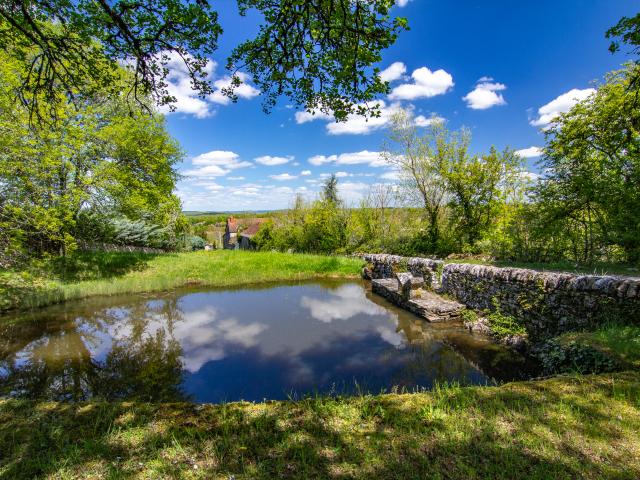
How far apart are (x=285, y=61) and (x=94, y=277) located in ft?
51.3

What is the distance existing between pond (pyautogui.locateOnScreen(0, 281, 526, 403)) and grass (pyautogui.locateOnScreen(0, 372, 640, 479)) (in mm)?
1295

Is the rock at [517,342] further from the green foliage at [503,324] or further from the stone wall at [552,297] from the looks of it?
the stone wall at [552,297]

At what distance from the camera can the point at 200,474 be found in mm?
2473

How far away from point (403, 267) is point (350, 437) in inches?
475

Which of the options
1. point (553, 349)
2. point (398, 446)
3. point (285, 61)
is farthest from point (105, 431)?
point (553, 349)

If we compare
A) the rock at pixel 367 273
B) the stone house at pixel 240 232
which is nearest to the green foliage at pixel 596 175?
the rock at pixel 367 273

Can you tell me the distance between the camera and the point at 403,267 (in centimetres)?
1441

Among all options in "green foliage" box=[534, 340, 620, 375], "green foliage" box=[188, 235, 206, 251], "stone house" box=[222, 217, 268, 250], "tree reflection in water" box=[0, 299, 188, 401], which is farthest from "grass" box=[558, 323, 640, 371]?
"stone house" box=[222, 217, 268, 250]

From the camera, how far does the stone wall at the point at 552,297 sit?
18.4 feet

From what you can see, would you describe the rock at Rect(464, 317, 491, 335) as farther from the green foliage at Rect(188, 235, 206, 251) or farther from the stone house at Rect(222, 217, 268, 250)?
the stone house at Rect(222, 217, 268, 250)

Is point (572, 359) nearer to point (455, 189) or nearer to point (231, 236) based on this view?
point (455, 189)

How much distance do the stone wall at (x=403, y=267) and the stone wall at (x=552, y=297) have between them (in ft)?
7.19

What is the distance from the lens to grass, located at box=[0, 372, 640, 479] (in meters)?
2.50

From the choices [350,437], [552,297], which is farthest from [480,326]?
[350,437]
